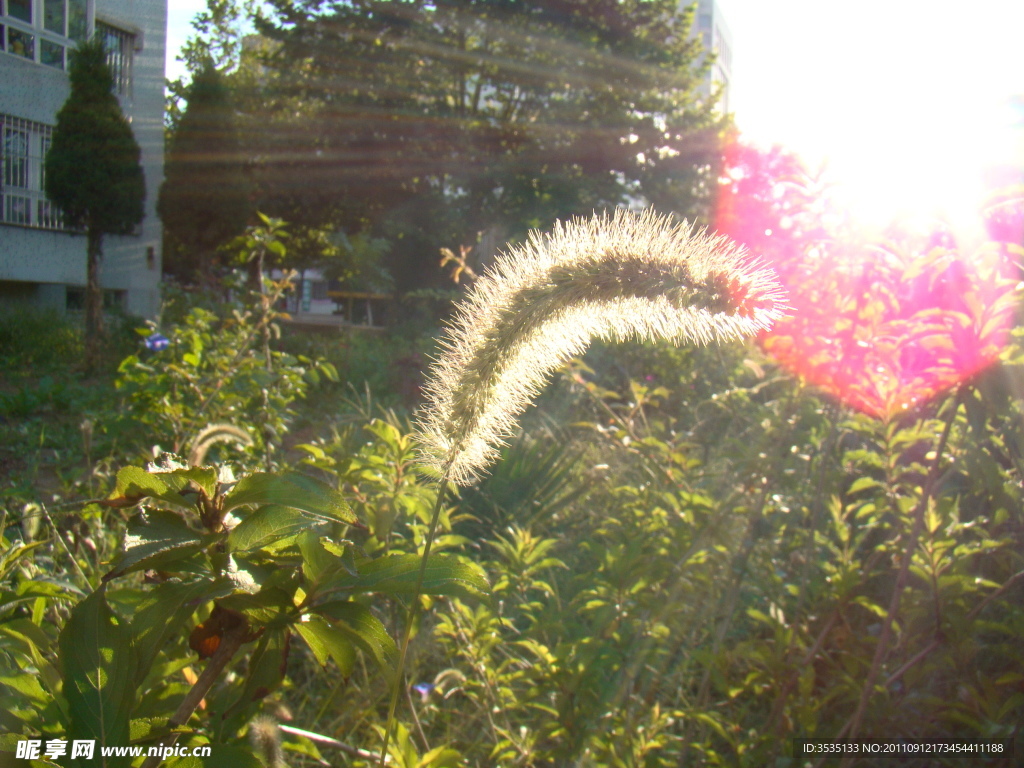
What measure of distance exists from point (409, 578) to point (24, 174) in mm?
6231

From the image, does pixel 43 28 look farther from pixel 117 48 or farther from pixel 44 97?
pixel 44 97

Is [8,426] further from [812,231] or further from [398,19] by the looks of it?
[398,19]

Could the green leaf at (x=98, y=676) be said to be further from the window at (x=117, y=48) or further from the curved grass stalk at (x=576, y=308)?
the window at (x=117, y=48)

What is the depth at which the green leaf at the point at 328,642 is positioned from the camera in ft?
3.36

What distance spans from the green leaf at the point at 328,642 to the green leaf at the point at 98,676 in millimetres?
226

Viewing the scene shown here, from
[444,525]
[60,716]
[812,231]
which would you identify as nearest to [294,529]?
[60,716]

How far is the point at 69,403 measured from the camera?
524cm

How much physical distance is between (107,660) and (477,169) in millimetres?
15814

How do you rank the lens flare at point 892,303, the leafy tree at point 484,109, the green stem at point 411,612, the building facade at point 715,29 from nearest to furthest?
the green stem at point 411,612
the lens flare at point 892,303
the leafy tree at point 484,109
the building facade at point 715,29

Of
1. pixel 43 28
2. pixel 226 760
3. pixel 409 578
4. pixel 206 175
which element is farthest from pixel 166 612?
pixel 206 175

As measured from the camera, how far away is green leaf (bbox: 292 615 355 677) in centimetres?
103

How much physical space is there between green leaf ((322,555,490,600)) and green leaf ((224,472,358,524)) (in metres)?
0.10

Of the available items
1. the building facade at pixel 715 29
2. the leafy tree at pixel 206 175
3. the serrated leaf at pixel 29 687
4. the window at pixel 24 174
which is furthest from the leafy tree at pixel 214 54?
the building facade at pixel 715 29

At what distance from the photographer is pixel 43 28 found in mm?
4914
